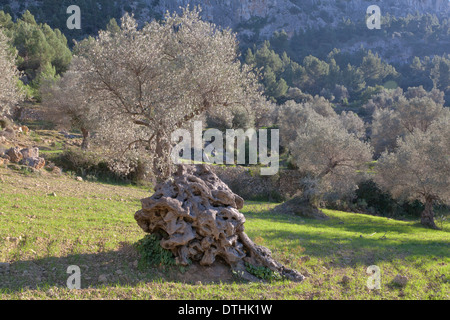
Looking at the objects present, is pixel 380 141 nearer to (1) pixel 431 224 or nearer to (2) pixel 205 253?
(1) pixel 431 224

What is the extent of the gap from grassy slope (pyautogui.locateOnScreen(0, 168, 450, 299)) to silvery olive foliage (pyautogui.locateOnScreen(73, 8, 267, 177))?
320 cm

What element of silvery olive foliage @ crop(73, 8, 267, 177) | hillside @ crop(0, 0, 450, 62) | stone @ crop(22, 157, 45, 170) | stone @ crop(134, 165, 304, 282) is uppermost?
hillside @ crop(0, 0, 450, 62)

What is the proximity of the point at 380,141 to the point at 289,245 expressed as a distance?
4132 cm

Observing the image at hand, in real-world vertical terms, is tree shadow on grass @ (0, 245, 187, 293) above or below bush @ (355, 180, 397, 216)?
above

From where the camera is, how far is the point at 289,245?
427 inches

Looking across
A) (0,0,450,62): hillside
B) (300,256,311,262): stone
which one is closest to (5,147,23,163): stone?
(300,256,311,262): stone

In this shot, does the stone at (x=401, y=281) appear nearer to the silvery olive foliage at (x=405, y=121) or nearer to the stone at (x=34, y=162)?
the stone at (x=34, y=162)

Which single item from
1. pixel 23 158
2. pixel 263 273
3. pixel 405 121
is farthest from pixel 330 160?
pixel 405 121

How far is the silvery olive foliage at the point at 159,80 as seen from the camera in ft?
37.1

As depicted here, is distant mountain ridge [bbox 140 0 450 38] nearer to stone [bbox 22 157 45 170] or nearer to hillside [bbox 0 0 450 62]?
hillside [bbox 0 0 450 62]

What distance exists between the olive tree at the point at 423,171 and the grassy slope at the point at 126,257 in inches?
245

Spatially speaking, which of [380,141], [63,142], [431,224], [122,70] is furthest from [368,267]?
[380,141]

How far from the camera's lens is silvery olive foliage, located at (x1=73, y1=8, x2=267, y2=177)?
11.3m

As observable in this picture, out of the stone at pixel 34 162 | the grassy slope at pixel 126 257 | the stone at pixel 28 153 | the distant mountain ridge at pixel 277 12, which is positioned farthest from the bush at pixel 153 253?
the distant mountain ridge at pixel 277 12
